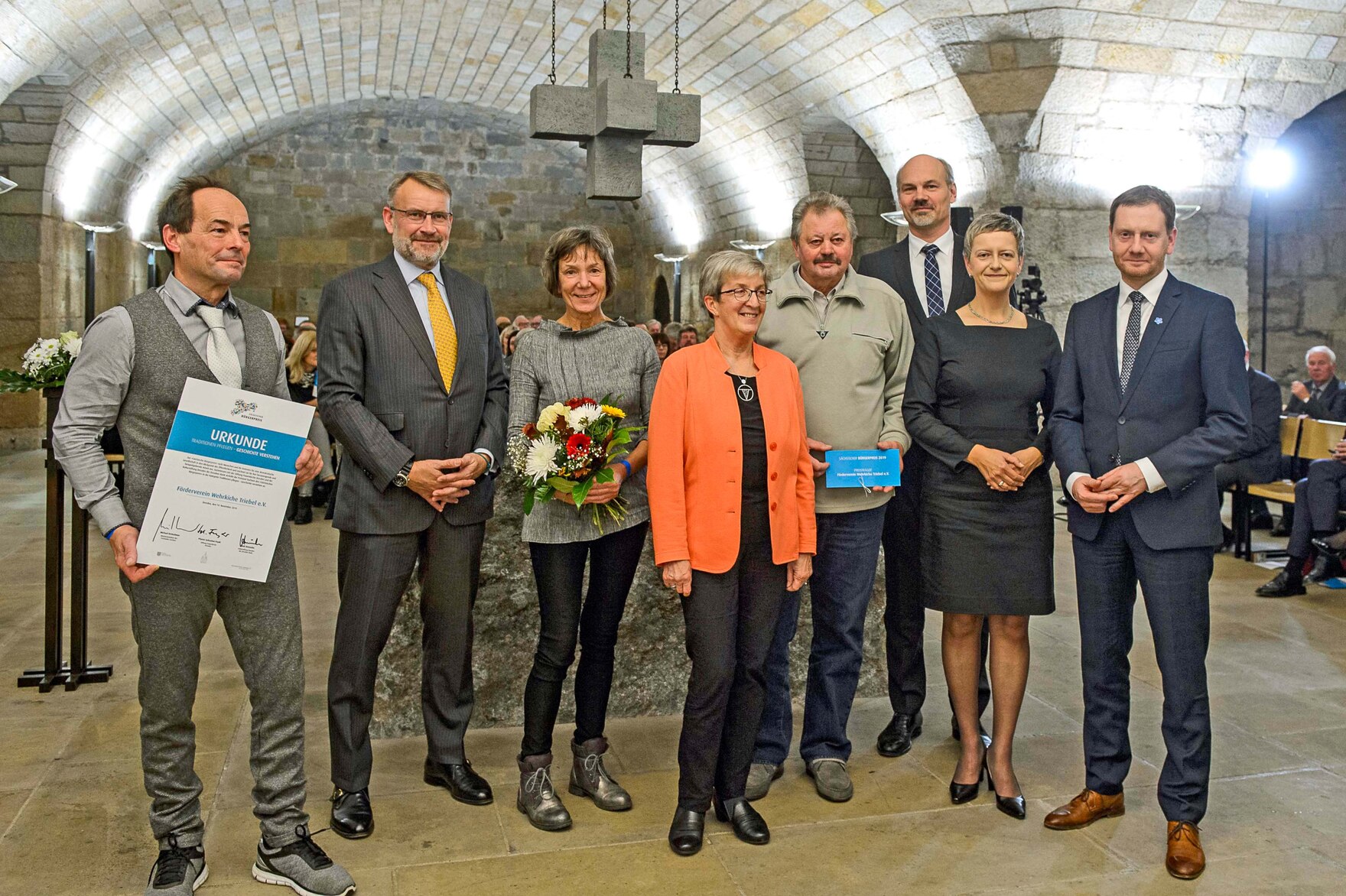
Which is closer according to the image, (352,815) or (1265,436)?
(352,815)

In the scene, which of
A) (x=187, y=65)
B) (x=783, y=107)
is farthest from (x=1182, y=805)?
Result: (x=187, y=65)

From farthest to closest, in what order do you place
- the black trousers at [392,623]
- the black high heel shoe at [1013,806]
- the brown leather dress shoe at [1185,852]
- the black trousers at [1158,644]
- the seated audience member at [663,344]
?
the seated audience member at [663,344], the black high heel shoe at [1013,806], the black trousers at [392,623], the black trousers at [1158,644], the brown leather dress shoe at [1185,852]

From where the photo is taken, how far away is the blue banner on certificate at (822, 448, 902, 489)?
9.88 feet

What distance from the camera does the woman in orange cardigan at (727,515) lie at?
2.71 m

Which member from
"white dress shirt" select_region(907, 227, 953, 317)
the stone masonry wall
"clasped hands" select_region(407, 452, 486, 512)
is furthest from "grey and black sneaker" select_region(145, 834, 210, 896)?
the stone masonry wall

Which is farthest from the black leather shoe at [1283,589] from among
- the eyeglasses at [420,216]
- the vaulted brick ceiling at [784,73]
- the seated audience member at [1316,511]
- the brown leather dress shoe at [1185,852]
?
the eyeglasses at [420,216]

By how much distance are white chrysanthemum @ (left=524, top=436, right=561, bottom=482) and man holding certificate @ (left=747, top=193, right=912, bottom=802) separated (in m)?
0.71

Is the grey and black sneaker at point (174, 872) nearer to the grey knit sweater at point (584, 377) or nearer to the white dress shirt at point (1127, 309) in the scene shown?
the grey knit sweater at point (584, 377)

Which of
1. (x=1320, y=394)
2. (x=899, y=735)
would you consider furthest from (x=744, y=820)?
(x=1320, y=394)

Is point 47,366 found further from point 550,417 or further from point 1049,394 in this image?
point 1049,394

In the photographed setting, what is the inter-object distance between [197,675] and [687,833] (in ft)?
3.83

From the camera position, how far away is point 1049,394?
121 inches

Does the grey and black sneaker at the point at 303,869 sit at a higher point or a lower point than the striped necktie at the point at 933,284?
lower

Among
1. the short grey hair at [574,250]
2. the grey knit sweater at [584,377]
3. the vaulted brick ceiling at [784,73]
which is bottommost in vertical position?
the grey knit sweater at [584,377]
